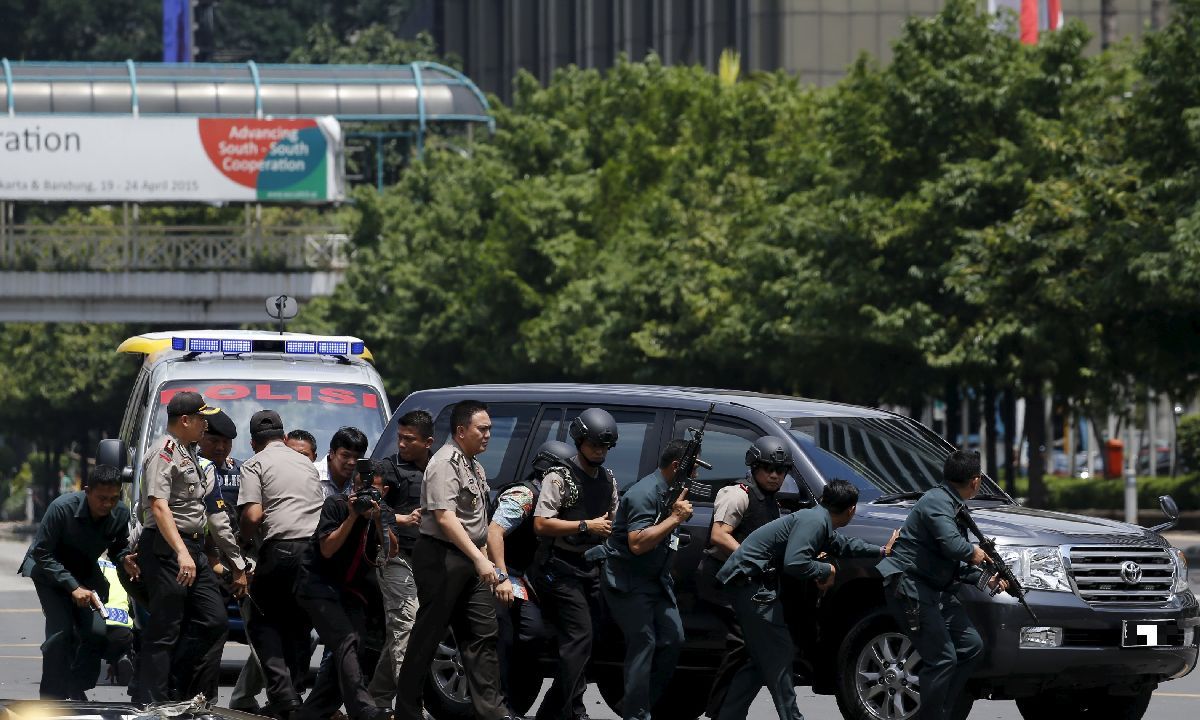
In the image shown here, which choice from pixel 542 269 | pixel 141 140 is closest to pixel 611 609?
pixel 542 269

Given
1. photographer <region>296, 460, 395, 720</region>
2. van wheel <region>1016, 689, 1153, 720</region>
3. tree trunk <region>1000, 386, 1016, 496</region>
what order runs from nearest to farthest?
1. photographer <region>296, 460, 395, 720</region>
2. van wheel <region>1016, 689, 1153, 720</region>
3. tree trunk <region>1000, 386, 1016, 496</region>

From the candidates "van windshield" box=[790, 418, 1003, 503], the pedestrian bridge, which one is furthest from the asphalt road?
the pedestrian bridge

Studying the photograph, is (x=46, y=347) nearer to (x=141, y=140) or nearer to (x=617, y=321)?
(x=141, y=140)

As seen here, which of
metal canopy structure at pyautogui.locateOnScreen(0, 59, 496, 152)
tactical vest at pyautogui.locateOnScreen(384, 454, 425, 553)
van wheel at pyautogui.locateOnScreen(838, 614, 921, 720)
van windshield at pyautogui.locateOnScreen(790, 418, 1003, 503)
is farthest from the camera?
metal canopy structure at pyautogui.locateOnScreen(0, 59, 496, 152)

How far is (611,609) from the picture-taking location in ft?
36.5

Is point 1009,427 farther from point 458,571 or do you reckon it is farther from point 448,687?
point 458,571

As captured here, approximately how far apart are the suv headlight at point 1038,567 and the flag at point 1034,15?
108ft

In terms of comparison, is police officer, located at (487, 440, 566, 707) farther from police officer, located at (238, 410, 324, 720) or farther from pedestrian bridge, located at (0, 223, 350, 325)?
pedestrian bridge, located at (0, 223, 350, 325)

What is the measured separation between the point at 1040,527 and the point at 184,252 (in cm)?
4983

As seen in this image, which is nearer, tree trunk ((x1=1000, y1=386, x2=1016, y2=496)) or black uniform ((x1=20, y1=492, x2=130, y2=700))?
black uniform ((x1=20, y1=492, x2=130, y2=700))

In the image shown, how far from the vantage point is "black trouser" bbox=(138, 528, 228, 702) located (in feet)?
36.6

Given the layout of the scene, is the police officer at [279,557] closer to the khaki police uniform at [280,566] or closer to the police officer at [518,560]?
the khaki police uniform at [280,566]

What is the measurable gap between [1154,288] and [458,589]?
19699 millimetres

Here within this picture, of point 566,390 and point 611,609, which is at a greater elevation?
point 566,390
